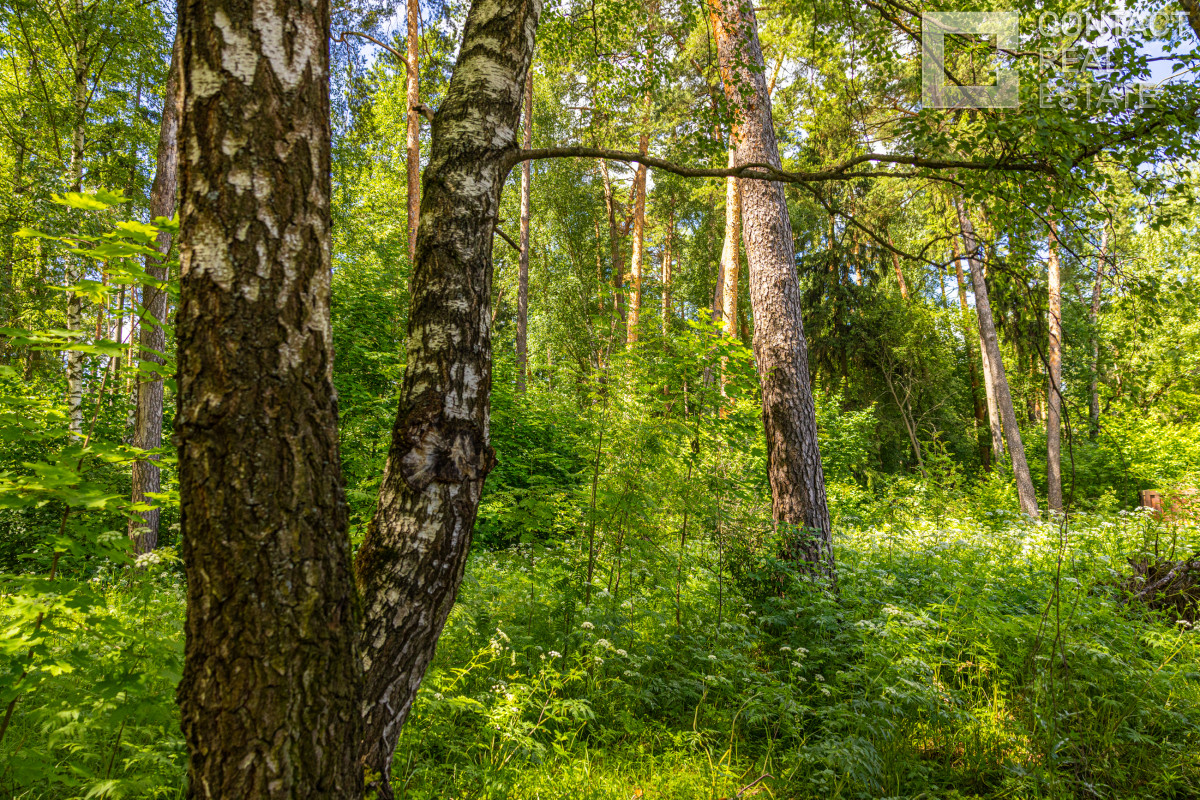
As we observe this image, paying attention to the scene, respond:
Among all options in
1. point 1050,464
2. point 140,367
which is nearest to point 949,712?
point 140,367

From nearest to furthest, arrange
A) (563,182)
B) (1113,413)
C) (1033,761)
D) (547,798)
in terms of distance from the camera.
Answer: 1. (547,798)
2. (1033,761)
3. (1113,413)
4. (563,182)

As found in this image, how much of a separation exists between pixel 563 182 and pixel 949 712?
843 inches

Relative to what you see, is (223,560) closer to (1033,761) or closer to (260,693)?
(260,693)

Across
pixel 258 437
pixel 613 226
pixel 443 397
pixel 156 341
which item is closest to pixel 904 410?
pixel 613 226

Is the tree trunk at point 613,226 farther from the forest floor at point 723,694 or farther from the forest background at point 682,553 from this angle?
the forest floor at point 723,694

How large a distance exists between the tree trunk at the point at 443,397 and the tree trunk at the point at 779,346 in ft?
9.67

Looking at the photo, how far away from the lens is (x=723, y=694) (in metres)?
3.26

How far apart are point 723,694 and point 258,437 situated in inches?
117

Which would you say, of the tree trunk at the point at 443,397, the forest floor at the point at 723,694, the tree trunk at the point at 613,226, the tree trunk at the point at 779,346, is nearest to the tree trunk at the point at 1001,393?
the forest floor at the point at 723,694

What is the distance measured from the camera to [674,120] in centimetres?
1355

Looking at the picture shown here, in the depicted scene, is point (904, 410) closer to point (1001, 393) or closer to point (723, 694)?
point (1001, 393)

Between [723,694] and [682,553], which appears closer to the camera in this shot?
[723,694]

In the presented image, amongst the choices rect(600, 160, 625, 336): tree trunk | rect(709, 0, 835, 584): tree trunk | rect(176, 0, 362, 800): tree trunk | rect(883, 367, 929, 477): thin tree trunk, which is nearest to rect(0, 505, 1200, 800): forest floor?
rect(709, 0, 835, 584): tree trunk

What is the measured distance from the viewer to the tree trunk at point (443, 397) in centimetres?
178
